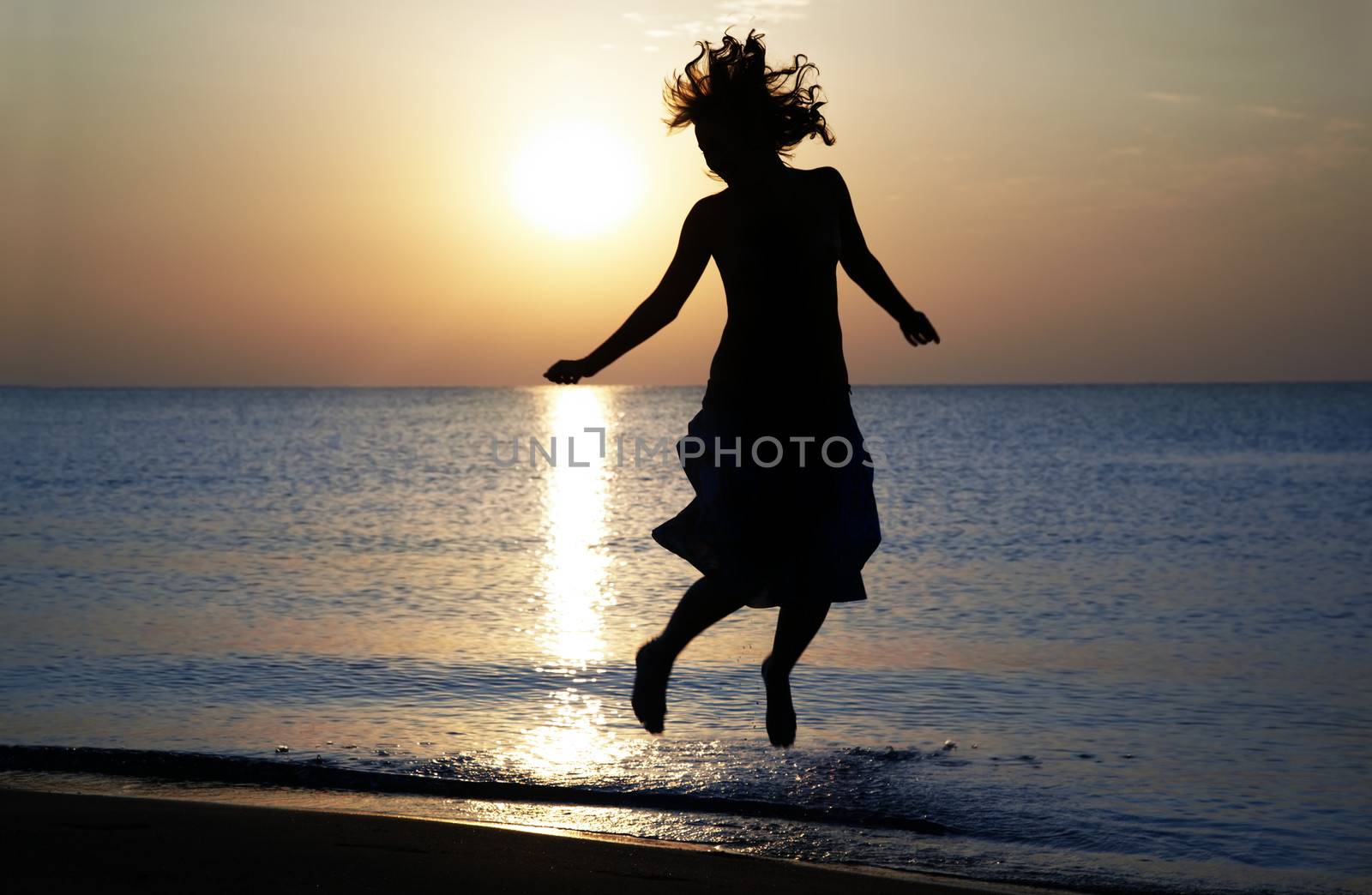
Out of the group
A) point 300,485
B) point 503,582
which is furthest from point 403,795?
point 300,485

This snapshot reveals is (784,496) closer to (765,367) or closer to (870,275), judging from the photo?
(765,367)

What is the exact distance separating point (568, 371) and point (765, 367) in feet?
1.72

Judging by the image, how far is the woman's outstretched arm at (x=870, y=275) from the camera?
380cm

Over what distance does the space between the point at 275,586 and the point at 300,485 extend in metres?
22.1

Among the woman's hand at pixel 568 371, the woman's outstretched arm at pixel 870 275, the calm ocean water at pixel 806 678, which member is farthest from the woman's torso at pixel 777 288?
the calm ocean water at pixel 806 678

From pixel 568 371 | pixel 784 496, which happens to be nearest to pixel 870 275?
pixel 784 496

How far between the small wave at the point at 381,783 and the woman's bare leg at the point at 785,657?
2.23 metres

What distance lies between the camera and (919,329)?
400 centimetres

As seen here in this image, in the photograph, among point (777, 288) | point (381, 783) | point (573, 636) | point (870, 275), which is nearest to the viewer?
point (777, 288)

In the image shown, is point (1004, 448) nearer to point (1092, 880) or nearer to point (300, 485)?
point (300, 485)

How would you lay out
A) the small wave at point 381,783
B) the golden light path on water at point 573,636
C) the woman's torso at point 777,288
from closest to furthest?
the woman's torso at point 777,288
the small wave at point 381,783
the golden light path on water at point 573,636

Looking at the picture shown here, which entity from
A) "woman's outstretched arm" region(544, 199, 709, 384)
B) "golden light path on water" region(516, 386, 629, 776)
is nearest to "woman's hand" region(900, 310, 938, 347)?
"woman's outstretched arm" region(544, 199, 709, 384)

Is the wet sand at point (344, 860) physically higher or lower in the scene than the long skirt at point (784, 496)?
lower

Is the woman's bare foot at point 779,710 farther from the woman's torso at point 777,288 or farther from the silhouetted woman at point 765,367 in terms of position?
the woman's torso at point 777,288
